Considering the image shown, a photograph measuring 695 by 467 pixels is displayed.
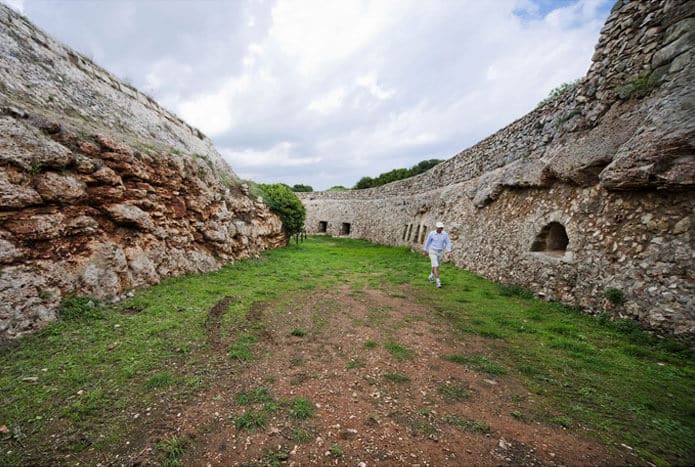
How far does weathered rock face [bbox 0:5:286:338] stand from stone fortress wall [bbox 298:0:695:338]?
9.81 metres

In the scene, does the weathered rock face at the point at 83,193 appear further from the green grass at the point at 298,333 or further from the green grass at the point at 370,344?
the green grass at the point at 370,344

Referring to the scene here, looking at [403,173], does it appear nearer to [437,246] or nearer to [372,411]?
[437,246]

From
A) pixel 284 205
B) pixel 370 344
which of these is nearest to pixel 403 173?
pixel 284 205

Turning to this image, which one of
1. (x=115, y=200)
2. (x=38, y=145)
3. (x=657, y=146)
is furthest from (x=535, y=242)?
(x=38, y=145)

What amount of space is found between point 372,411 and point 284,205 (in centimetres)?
1272

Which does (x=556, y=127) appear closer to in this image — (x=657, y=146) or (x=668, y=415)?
(x=657, y=146)

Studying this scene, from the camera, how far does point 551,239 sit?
7.20m

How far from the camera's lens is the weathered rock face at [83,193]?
422 cm

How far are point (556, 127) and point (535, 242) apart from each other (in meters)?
3.43

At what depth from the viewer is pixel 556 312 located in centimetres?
558

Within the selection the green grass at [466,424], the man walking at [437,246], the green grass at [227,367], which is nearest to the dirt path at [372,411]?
the green grass at [466,424]

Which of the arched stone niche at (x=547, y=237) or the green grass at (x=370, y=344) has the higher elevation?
the arched stone niche at (x=547, y=237)

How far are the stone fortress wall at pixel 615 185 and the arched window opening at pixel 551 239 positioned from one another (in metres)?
0.03

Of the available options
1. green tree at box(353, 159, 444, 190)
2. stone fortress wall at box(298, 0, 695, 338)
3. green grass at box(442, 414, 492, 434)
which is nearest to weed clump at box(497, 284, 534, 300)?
stone fortress wall at box(298, 0, 695, 338)
